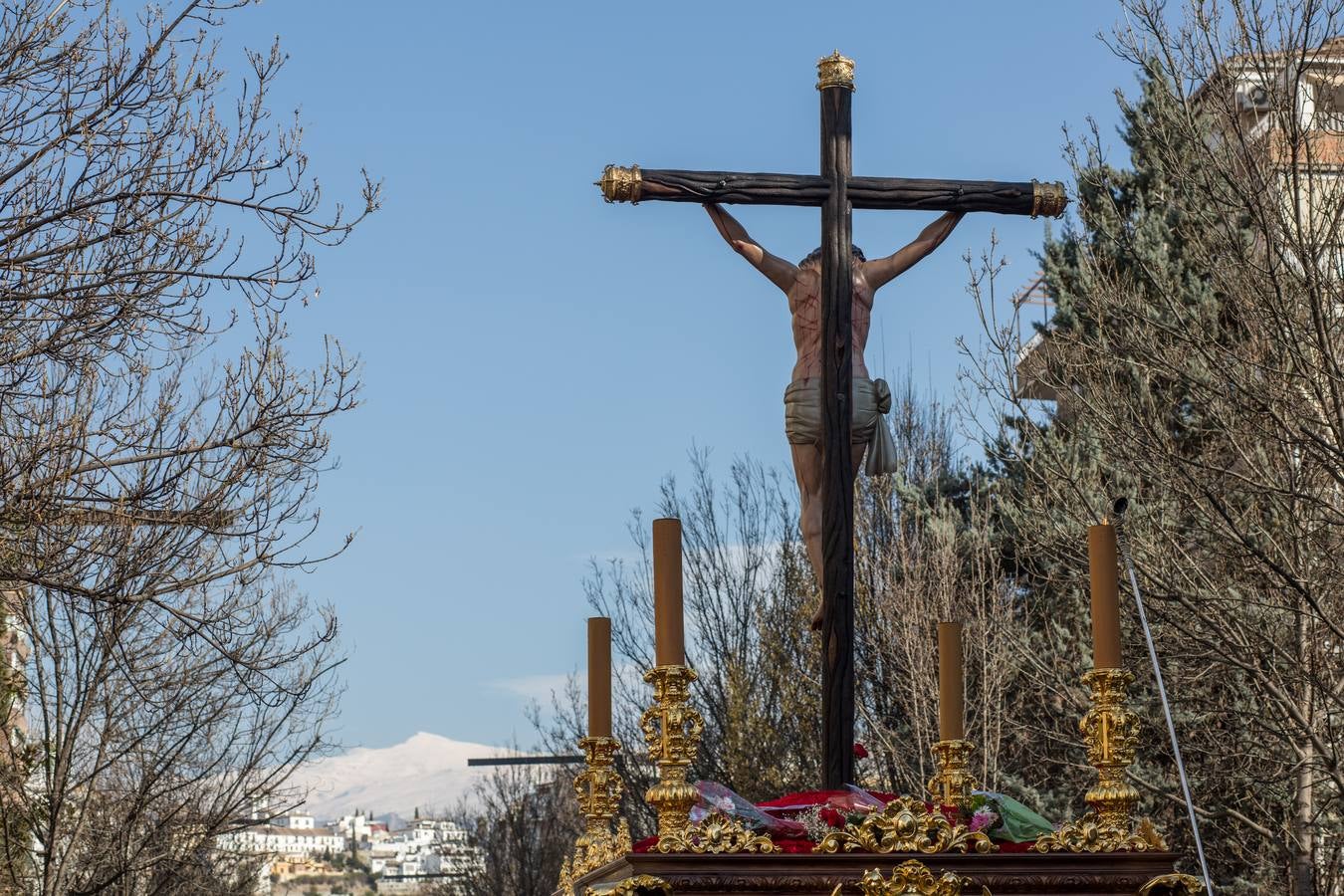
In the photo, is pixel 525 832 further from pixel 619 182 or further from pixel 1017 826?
pixel 1017 826

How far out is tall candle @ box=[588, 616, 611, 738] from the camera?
19.5 ft

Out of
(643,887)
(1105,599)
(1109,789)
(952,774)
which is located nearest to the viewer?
(643,887)

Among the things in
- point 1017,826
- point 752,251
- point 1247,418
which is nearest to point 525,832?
point 1247,418

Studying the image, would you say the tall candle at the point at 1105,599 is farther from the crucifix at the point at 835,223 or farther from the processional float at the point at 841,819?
the crucifix at the point at 835,223

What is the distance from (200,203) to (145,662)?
36.5 feet

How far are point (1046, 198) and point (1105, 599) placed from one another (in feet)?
7.18

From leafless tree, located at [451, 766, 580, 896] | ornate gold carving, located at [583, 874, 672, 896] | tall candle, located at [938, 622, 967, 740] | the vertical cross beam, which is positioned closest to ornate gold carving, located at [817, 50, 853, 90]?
the vertical cross beam

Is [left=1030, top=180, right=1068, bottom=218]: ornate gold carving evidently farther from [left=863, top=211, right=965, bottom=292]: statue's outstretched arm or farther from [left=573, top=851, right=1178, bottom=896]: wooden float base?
[left=573, top=851, right=1178, bottom=896]: wooden float base

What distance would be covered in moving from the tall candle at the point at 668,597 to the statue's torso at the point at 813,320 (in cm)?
195

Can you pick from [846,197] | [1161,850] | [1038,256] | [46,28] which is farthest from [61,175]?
[1038,256]

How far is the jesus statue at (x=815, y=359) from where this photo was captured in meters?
6.88

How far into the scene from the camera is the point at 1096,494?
15188mm

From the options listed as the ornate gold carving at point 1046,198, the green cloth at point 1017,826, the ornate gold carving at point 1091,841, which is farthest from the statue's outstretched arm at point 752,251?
the ornate gold carving at point 1091,841

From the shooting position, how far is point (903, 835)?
16.5 feet
